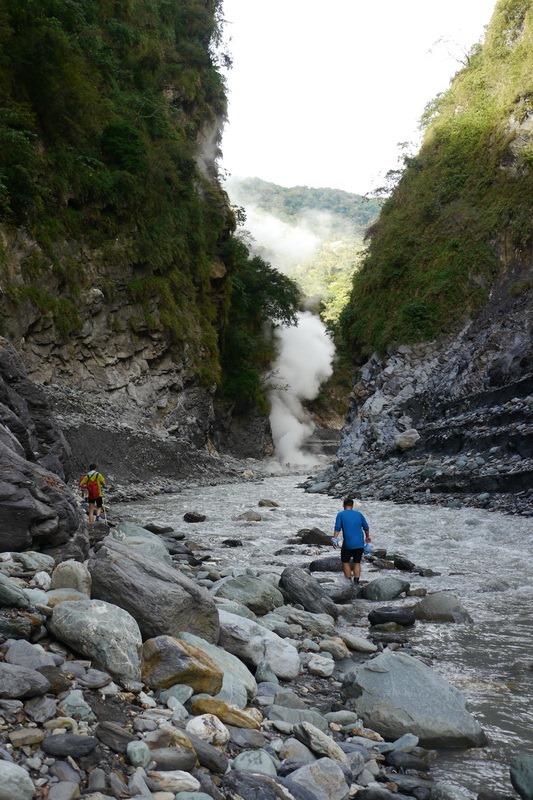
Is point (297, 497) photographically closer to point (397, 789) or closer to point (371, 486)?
point (371, 486)

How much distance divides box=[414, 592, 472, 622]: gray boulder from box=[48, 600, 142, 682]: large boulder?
377 centimetres

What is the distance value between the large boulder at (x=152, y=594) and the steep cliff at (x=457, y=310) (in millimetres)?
11425

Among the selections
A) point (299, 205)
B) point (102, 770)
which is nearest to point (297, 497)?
point (102, 770)

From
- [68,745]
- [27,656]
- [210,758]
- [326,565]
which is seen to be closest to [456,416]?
[326,565]

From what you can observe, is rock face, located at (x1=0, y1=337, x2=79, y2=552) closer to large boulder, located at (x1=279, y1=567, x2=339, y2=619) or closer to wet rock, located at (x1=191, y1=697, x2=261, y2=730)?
wet rock, located at (x1=191, y1=697, x2=261, y2=730)

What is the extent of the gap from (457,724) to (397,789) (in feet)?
2.51

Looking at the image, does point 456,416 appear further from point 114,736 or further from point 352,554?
point 114,736

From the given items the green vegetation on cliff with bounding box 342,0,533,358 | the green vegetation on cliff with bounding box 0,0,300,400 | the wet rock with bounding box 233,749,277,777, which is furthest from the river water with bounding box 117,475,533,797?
the green vegetation on cliff with bounding box 342,0,533,358

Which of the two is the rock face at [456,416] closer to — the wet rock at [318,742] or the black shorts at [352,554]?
the black shorts at [352,554]

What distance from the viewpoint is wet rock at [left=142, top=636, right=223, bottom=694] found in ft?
11.1

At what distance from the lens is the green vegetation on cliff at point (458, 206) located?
2984 centimetres

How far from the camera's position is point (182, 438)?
30672mm

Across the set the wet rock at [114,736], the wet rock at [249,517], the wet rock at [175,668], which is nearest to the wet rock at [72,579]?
the wet rock at [175,668]

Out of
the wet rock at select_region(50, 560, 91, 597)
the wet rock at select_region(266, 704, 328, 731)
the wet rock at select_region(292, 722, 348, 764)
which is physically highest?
the wet rock at select_region(50, 560, 91, 597)
